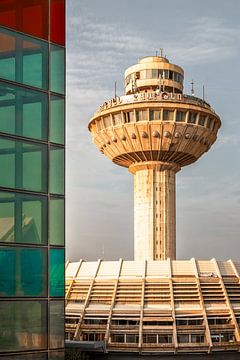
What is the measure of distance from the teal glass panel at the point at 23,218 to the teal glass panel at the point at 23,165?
422 millimetres

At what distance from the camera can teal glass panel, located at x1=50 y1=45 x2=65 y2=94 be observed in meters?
24.7

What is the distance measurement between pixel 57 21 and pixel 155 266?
58046 millimetres

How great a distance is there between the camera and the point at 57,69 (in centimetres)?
2492

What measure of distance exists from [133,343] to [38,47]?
48017 mm

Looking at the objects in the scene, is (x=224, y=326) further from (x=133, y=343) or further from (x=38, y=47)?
(x=38, y=47)

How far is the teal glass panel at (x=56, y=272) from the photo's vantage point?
2358 centimetres

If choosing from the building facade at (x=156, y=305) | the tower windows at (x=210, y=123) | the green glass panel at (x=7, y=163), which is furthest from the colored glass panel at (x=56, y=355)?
the tower windows at (x=210, y=123)

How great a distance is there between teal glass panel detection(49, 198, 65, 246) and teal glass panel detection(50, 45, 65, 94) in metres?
4.25

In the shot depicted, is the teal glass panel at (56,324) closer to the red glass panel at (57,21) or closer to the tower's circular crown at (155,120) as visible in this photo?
the red glass panel at (57,21)

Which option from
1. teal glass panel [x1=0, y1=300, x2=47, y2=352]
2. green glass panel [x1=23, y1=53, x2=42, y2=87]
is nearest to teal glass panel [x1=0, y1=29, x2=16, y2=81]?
green glass panel [x1=23, y1=53, x2=42, y2=87]

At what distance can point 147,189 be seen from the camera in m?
89.8

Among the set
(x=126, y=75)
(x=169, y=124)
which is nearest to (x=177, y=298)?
(x=169, y=124)

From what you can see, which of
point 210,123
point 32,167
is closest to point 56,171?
point 32,167

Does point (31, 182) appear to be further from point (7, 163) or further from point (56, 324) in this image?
point (56, 324)
